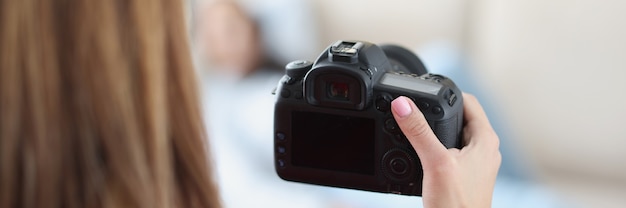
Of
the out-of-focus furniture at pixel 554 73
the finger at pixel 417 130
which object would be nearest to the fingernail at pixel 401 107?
the finger at pixel 417 130

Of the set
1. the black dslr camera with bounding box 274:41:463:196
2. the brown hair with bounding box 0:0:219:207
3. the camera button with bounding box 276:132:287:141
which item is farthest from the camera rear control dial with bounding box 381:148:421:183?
the brown hair with bounding box 0:0:219:207

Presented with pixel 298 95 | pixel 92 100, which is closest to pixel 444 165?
pixel 298 95

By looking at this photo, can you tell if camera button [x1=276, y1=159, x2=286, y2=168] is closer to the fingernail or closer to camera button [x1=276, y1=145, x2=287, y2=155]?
Answer: camera button [x1=276, y1=145, x2=287, y2=155]

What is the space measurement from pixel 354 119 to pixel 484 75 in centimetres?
110

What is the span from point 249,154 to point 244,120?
9 cm

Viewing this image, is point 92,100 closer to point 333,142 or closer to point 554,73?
point 333,142

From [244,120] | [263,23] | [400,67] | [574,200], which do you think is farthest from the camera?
[263,23]

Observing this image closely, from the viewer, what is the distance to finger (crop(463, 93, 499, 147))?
0.67 metres

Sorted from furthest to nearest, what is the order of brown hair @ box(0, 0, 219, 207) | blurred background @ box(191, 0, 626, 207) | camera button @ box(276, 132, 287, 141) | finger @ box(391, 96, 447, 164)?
blurred background @ box(191, 0, 626, 207)
camera button @ box(276, 132, 287, 141)
finger @ box(391, 96, 447, 164)
brown hair @ box(0, 0, 219, 207)

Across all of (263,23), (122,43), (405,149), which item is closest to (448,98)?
(405,149)

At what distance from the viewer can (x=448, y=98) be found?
0.65 m

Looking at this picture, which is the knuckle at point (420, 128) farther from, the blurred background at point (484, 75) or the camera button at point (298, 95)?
the blurred background at point (484, 75)

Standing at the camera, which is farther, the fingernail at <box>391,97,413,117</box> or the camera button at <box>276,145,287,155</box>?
the camera button at <box>276,145,287,155</box>

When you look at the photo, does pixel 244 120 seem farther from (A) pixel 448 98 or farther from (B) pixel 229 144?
(A) pixel 448 98
